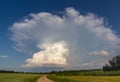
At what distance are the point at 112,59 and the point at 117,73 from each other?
4671 centimetres

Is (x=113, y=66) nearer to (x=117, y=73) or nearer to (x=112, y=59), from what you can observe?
(x=112, y=59)

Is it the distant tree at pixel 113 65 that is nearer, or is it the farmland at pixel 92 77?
the farmland at pixel 92 77

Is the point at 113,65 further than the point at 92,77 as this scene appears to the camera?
Yes

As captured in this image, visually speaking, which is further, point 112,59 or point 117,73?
point 112,59

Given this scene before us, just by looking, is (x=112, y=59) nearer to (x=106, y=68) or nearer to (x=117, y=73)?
(x=106, y=68)

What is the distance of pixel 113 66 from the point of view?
164 m

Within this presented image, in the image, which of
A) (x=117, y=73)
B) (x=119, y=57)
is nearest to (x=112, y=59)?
(x=119, y=57)

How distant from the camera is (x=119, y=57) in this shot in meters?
167

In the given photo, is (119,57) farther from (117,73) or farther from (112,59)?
(117,73)

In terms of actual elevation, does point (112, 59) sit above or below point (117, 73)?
above

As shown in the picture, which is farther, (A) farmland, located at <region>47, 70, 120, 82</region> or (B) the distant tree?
(B) the distant tree

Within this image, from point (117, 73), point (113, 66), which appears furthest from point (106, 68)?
point (117, 73)

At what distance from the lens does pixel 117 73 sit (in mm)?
121500

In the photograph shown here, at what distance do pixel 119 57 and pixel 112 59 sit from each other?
4833 mm
